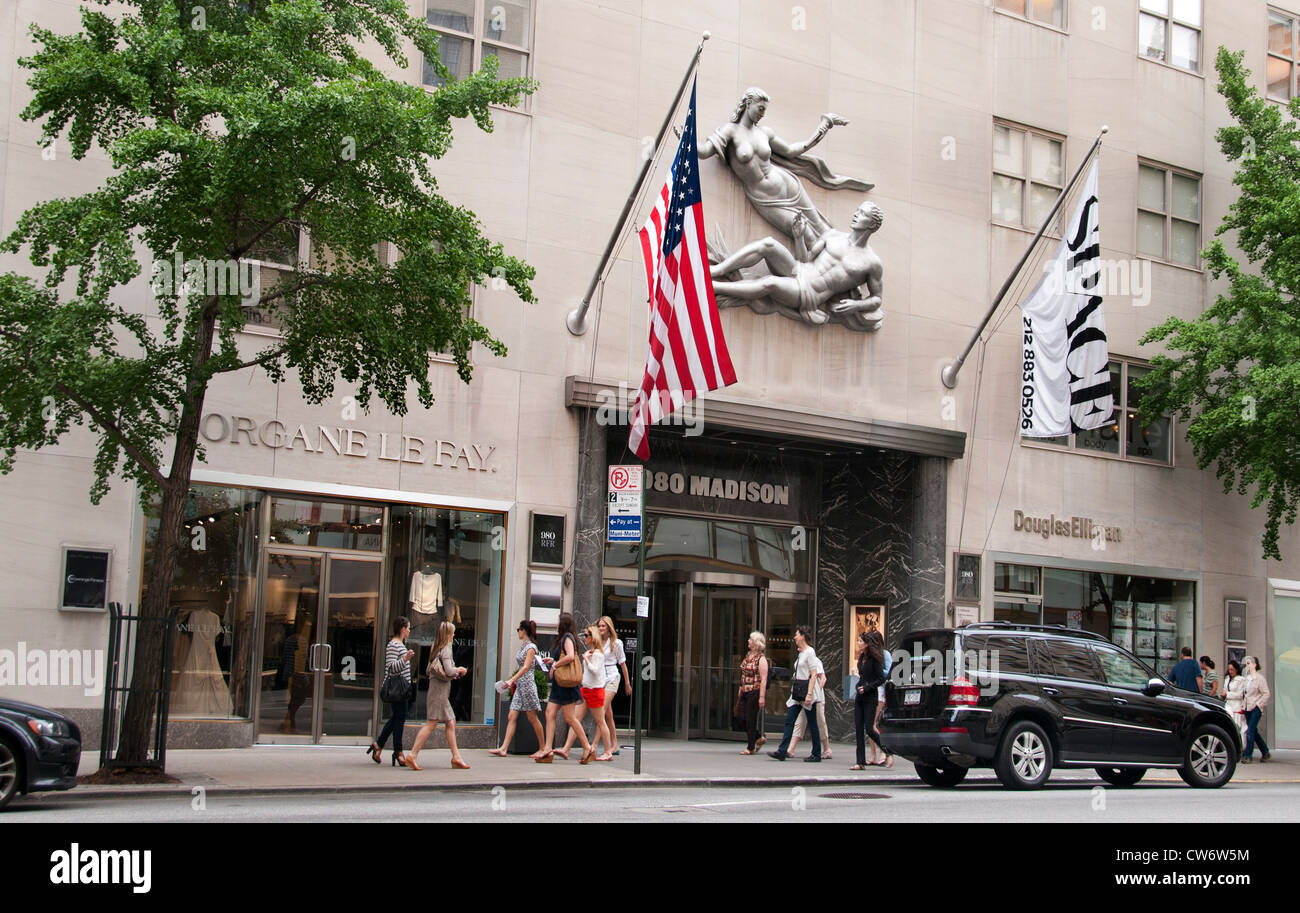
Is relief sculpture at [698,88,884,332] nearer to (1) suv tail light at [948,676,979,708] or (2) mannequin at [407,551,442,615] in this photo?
(2) mannequin at [407,551,442,615]

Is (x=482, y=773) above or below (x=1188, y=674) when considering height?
below

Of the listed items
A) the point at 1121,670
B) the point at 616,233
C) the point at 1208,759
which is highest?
the point at 616,233

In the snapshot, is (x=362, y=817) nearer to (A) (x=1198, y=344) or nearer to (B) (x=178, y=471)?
(B) (x=178, y=471)

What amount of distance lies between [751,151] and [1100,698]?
10.3 m

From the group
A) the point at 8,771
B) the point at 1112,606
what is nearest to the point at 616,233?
the point at 8,771

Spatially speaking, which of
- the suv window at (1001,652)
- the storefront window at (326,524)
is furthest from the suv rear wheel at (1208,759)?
the storefront window at (326,524)

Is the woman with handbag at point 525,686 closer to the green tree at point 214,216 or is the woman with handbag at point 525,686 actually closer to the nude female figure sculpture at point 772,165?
the green tree at point 214,216

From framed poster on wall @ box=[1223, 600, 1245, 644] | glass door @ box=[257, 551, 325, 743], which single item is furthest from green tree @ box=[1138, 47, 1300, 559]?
glass door @ box=[257, 551, 325, 743]

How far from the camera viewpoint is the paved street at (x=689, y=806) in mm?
11172

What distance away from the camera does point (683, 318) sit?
55.6ft

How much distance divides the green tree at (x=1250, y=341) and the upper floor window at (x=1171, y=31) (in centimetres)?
112

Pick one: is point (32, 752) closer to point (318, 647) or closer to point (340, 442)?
point (318, 647)

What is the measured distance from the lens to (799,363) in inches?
879

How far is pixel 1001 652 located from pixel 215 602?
974 cm
